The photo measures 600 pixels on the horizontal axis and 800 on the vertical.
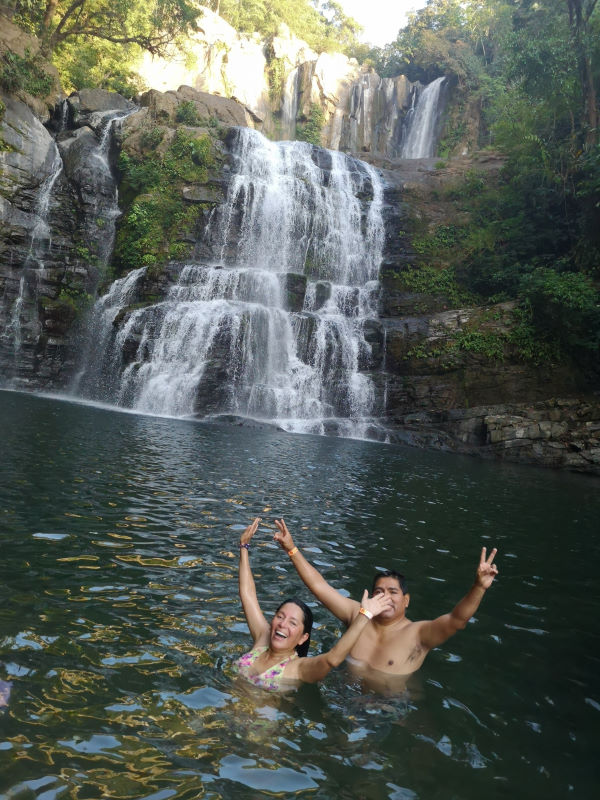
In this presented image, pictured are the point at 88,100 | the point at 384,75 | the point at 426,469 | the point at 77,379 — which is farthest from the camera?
the point at 384,75

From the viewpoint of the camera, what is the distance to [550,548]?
8.80 m

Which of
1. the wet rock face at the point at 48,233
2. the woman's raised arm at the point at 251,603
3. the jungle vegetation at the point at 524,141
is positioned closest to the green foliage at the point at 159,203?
the wet rock face at the point at 48,233

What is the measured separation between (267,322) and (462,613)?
22042mm

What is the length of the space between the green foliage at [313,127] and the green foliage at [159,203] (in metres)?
14.6

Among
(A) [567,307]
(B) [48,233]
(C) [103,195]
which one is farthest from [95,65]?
(A) [567,307]

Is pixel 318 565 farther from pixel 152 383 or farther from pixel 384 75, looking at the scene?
pixel 384 75

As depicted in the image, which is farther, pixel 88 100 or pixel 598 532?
pixel 88 100

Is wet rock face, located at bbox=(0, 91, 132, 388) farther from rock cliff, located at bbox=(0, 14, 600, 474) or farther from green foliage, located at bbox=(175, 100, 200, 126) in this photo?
green foliage, located at bbox=(175, 100, 200, 126)

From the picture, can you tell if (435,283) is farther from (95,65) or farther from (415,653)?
(415,653)

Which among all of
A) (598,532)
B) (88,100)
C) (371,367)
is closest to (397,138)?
(88,100)

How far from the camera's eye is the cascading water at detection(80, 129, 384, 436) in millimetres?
23766

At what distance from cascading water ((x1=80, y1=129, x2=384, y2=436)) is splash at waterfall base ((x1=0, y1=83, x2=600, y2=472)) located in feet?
0.20

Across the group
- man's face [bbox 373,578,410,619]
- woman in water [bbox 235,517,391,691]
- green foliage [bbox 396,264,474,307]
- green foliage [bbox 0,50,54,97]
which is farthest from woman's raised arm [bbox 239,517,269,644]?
green foliage [bbox 0,50,54,97]

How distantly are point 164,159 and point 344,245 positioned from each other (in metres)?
10.4
